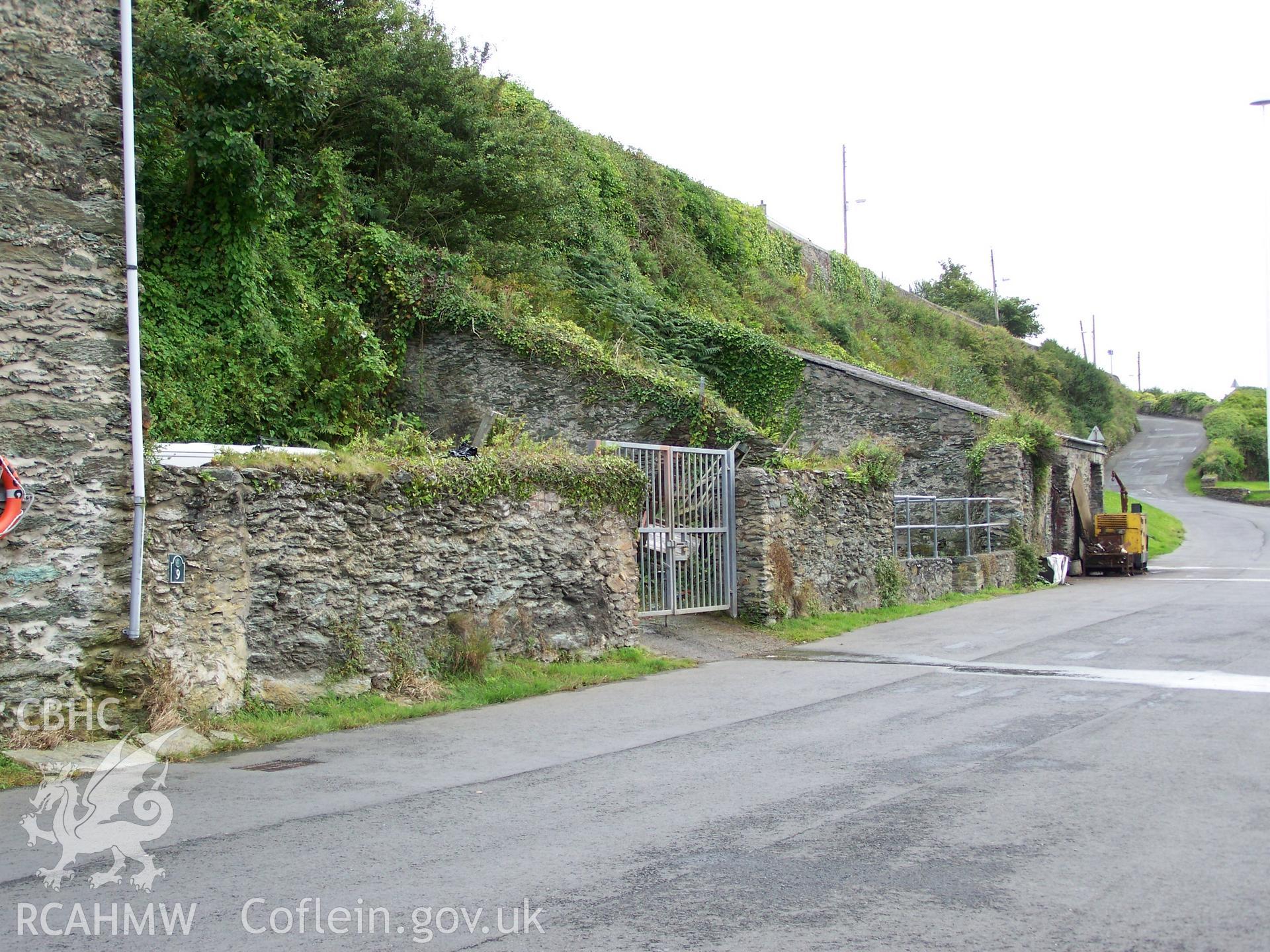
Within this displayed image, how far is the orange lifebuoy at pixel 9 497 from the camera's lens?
765 centimetres

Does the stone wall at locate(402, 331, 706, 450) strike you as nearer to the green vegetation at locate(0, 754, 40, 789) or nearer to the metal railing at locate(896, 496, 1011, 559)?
the metal railing at locate(896, 496, 1011, 559)

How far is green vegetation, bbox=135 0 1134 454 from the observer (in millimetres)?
14766

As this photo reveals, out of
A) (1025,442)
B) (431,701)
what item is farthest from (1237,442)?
(431,701)

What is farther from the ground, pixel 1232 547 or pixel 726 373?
pixel 726 373

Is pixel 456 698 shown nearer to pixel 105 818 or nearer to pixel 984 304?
pixel 105 818

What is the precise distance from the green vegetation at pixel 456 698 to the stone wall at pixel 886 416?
13.6 metres

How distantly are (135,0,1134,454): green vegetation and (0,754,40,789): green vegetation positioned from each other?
5147 millimetres

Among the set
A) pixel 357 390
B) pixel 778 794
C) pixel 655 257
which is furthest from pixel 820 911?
pixel 655 257

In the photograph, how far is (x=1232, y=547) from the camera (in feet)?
106

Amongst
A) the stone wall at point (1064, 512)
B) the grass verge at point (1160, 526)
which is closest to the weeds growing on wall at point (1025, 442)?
the stone wall at point (1064, 512)

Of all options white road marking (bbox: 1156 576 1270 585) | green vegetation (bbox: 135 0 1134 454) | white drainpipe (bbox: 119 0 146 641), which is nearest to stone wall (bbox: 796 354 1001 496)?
green vegetation (bbox: 135 0 1134 454)

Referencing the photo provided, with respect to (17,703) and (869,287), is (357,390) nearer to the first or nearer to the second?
(17,703)

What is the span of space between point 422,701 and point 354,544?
1593 mm

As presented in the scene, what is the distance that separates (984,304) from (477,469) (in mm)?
57076
